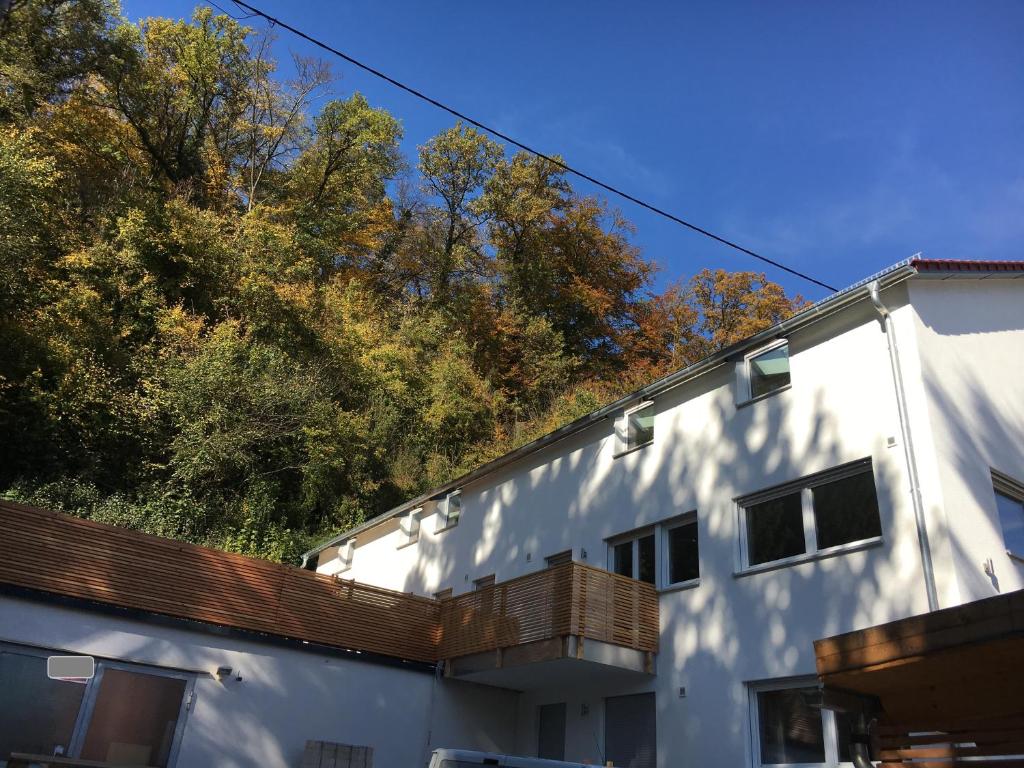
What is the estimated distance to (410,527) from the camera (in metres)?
18.0

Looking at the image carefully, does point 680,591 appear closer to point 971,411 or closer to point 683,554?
point 683,554

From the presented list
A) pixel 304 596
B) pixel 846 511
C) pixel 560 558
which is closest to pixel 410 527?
pixel 560 558

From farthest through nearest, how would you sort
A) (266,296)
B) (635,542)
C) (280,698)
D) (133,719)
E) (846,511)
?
(266,296) → (635,542) → (280,698) → (133,719) → (846,511)

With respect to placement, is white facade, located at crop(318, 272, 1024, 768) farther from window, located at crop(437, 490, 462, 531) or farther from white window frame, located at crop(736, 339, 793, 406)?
window, located at crop(437, 490, 462, 531)

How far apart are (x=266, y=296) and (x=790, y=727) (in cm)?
1844

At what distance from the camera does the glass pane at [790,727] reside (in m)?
9.01

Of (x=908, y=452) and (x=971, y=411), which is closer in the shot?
(x=908, y=452)

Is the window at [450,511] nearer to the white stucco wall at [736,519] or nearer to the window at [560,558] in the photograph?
the white stucco wall at [736,519]

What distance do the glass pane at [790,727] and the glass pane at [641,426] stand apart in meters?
4.74

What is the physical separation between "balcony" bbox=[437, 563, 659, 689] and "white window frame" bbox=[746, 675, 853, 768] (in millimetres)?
1780

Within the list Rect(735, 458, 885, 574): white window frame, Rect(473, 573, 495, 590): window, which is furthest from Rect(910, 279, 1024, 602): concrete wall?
Rect(473, 573, 495, 590): window

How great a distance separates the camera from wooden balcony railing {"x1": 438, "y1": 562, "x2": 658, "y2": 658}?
10.9 m

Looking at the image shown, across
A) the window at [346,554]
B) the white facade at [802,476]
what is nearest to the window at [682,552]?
the white facade at [802,476]

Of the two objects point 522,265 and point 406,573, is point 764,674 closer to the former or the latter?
point 406,573
